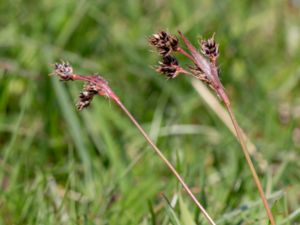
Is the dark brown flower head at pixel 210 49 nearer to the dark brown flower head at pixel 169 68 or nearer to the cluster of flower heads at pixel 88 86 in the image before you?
the dark brown flower head at pixel 169 68

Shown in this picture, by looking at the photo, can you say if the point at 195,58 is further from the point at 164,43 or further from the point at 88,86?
the point at 88,86

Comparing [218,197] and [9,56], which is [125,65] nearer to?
Result: [9,56]

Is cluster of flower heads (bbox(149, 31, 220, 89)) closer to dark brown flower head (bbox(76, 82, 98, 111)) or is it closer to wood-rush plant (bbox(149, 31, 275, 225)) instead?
wood-rush plant (bbox(149, 31, 275, 225))

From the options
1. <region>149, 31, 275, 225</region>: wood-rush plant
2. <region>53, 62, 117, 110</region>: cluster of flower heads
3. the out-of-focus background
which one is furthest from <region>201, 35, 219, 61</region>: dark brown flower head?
the out-of-focus background

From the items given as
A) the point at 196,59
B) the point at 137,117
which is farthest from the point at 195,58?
the point at 137,117

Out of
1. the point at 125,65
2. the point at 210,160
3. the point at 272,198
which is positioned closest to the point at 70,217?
the point at 272,198
